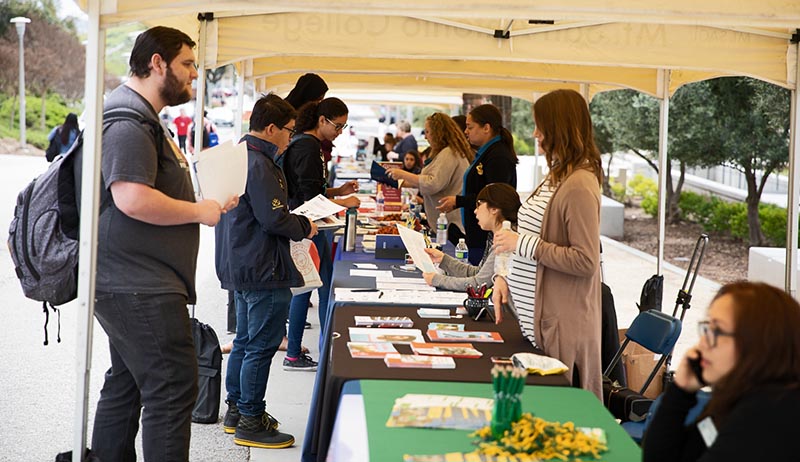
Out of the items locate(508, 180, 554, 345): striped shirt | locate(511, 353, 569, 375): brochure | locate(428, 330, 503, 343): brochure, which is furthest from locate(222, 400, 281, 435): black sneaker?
locate(511, 353, 569, 375): brochure

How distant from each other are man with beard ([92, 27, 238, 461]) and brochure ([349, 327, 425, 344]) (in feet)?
2.10

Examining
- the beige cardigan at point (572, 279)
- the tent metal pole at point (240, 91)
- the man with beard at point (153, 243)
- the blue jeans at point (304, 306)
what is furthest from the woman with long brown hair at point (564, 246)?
the tent metal pole at point (240, 91)

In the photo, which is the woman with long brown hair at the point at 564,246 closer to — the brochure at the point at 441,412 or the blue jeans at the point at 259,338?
the brochure at the point at 441,412

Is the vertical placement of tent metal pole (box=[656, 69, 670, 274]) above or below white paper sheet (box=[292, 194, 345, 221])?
above

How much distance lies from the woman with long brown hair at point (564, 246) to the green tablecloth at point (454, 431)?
58cm

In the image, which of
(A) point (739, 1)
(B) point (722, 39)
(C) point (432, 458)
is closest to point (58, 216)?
(C) point (432, 458)

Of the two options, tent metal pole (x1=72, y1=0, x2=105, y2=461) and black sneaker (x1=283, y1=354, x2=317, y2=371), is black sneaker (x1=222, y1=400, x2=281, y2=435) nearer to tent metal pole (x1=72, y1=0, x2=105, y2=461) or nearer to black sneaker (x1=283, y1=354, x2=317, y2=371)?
black sneaker (x1=283, y1=354, x2=317, y2=371)

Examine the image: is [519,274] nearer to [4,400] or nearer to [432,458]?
[432,458]

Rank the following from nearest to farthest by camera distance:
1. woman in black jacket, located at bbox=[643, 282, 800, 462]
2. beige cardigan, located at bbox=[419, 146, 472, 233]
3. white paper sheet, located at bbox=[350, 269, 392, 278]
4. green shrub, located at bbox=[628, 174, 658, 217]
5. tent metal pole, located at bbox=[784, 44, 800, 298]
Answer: woman in black jacket, located at bbox=[643, 282, 800, 462], white paper sheet, located at bbox=[350, 269, 392, 278], tent metal pole, located at bbox=[784, 44, 800, 298], beige cardigan, located at bbox=[419, 146, 472, 233], green shrub, located at bbox=[628, 174, 658, 217]

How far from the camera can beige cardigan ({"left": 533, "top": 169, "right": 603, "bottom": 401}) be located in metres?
3.49

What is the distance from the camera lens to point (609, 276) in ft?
38.4

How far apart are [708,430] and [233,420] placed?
3.22 metres

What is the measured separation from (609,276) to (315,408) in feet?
27.6

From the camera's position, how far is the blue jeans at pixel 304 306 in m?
5.97
